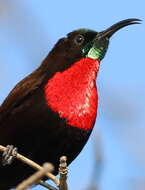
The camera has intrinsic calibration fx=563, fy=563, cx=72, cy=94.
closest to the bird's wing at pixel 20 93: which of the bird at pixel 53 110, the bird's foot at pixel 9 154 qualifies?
the bird at pixel 53 110

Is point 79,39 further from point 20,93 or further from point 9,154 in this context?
point 9,154

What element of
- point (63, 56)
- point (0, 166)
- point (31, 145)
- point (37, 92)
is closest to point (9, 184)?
point (0, 166)

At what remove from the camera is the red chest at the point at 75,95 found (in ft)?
13.1

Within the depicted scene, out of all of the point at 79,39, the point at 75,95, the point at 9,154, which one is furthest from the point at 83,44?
the point at 9,154

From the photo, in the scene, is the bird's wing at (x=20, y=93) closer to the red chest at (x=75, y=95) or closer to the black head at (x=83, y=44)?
the red chest at (x=75, y=95)

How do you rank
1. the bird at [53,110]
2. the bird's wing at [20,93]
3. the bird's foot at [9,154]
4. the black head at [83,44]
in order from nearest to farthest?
the bird's foot at [9,154], the bird at [53,110], the bird's wing at [20,93], the black head at [83,44]

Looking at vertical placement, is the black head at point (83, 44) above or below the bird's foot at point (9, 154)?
above

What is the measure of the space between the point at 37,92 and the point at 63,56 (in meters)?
0.42

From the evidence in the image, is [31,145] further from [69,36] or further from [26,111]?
[69,36]

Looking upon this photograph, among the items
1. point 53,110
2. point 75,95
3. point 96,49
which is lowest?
point 53,110

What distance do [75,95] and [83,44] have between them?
1.91ft

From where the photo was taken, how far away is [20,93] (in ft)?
13.8

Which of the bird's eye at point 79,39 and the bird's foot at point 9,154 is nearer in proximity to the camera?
the bird's foot at point 9,154

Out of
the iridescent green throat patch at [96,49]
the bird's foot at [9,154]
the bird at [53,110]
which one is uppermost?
the iridescent green throat patch at [96,49]
